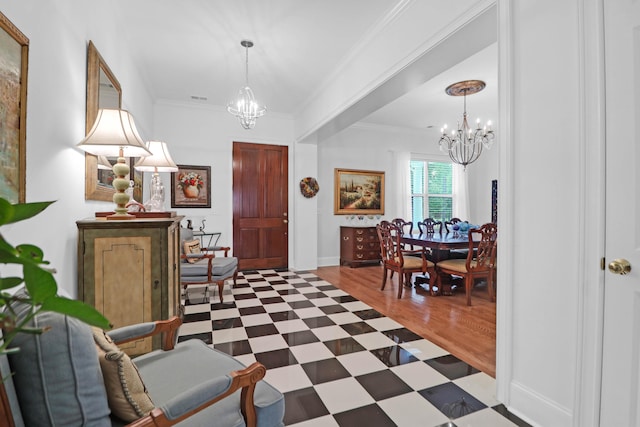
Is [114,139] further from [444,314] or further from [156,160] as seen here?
[444,314]

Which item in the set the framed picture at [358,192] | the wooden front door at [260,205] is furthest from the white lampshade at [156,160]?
the framed picture at [358,192]

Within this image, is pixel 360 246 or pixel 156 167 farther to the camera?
pixel 360 246

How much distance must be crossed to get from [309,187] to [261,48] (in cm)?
274

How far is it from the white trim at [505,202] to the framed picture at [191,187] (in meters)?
4.64

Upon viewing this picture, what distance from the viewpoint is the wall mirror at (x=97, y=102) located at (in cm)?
220

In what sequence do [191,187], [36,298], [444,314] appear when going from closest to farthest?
[36,298]
[444,314]
[191,187]

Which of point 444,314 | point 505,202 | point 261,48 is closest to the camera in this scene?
point 505,202

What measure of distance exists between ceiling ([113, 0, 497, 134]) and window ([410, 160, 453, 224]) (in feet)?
6.77

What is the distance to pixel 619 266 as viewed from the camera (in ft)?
4.51

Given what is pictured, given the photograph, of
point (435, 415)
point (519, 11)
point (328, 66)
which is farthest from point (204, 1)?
point (435, 415)

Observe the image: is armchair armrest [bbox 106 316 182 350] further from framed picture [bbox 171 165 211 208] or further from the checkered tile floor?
framed picture [bbox 171 165 211 208]

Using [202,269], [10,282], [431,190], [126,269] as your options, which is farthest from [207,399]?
[431,190]

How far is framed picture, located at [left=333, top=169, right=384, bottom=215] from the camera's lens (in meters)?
6.45

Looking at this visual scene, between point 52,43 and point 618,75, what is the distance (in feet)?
9.02
